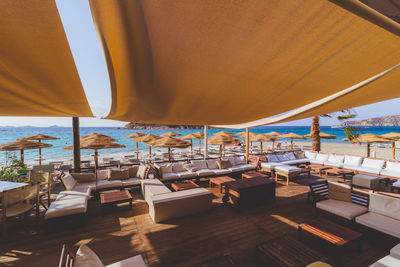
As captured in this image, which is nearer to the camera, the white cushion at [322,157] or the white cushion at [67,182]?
the white cushion at [67,182]

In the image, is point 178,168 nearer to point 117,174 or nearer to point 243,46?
point 117,174

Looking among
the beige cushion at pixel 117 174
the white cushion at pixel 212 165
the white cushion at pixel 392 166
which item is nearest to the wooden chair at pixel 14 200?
the beige cushion at pixel 117 174

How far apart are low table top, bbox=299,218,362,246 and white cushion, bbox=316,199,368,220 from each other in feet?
2.17

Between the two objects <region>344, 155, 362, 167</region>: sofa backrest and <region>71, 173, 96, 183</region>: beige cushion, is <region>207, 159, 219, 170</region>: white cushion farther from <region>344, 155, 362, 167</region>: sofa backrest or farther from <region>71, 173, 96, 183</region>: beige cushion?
<region>344, 155, 362, 167</region>: sofa backrest

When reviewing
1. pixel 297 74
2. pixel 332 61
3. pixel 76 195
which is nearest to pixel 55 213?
pixel 76 195

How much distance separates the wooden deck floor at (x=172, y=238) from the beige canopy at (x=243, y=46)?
2.67 metres

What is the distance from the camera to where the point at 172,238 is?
11.2 feet

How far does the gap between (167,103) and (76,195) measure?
11.9ft

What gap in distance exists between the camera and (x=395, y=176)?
6.88 meters

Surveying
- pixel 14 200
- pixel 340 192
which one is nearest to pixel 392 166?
pixel 340 192

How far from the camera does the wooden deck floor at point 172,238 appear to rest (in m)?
2.92

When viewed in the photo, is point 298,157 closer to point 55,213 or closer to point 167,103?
point 167,103

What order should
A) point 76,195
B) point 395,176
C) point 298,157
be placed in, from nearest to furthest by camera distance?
point 76,195 < point 395,176 < point 298,157

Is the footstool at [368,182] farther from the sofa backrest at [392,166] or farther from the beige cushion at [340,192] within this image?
the beige cushion at [340,192]
